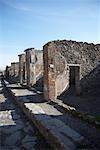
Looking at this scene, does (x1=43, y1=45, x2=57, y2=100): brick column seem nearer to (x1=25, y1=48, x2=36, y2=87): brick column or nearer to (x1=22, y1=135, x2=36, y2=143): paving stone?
(x1=22, y1=135, x2=36, y2=143): paving stone

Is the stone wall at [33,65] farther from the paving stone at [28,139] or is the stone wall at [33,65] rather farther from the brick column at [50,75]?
the paving stone at [28,139]

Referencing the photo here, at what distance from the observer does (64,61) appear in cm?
1266

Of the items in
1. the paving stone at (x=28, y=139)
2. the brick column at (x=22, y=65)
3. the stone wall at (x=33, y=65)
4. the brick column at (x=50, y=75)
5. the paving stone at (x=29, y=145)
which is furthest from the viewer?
the brick column at (x=22, y=65)

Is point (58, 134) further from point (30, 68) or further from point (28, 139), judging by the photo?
point (30, 68)

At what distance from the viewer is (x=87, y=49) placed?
44.7ft

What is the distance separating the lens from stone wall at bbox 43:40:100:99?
35.9ft

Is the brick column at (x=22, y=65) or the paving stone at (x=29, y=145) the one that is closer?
the paving stone at (x=29, y=145)

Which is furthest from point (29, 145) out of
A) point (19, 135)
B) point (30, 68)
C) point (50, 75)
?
point (30, 68)

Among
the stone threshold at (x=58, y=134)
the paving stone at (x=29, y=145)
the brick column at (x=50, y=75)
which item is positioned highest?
the brick column at (x=50, y=75)

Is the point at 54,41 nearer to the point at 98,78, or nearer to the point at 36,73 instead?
the point at 98,78

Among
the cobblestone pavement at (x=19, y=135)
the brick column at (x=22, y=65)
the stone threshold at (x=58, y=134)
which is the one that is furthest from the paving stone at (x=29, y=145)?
the brick column at (x=22, y=65)

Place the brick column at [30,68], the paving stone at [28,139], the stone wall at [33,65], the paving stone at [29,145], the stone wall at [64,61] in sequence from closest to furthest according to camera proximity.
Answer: the paving stone at [29,145], the paving stone at [28,139], the stone wall at [64,61], the brick column at [30,68], the stone wall at [33,65]

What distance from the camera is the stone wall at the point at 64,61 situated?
10.9m

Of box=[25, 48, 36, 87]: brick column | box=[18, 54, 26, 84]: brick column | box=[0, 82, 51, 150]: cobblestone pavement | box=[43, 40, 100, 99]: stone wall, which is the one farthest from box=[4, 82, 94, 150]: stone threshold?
box=[18, 54, 26, 84]: brick column
